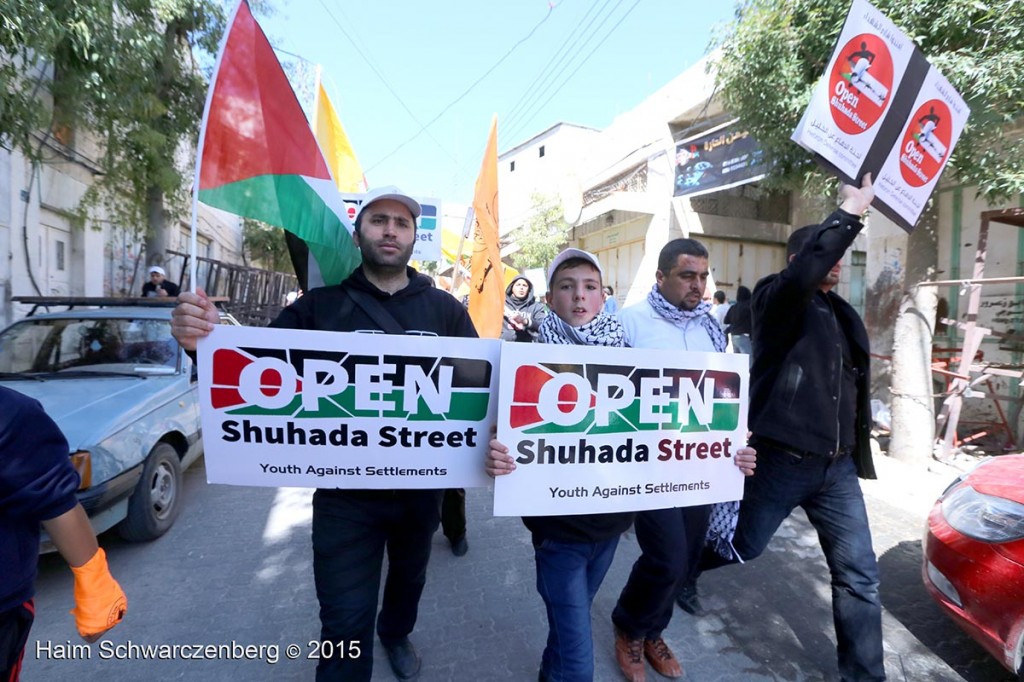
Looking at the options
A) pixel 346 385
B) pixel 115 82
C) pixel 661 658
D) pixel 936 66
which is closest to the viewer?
pixel 346 385

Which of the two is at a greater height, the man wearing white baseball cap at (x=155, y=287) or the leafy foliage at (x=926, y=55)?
the leafy foliage at (x=926, y=55)

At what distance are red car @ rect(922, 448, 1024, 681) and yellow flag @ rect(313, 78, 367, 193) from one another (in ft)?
16.4

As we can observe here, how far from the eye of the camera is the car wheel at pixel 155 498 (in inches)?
150

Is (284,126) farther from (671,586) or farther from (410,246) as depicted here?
(671,586)

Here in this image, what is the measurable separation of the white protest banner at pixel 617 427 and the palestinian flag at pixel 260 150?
1.24 meters

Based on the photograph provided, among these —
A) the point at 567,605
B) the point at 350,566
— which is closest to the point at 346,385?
the point at 350,566

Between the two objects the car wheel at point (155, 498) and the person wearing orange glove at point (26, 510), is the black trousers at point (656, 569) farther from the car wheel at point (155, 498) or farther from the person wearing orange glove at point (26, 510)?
the car wheel at point (155, 498)

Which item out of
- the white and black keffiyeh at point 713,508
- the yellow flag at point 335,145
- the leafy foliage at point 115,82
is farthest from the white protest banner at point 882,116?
the leafy foliage at point 115,82

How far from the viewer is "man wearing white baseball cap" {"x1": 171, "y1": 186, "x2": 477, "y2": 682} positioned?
83.0 inches

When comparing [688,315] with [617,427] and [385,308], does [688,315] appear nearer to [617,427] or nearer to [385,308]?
[617,427]

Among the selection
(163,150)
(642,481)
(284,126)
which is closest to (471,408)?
(642,481)

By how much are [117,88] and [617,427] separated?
800 centimetres

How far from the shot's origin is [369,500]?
2.18 m

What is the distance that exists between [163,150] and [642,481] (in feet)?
34.3
